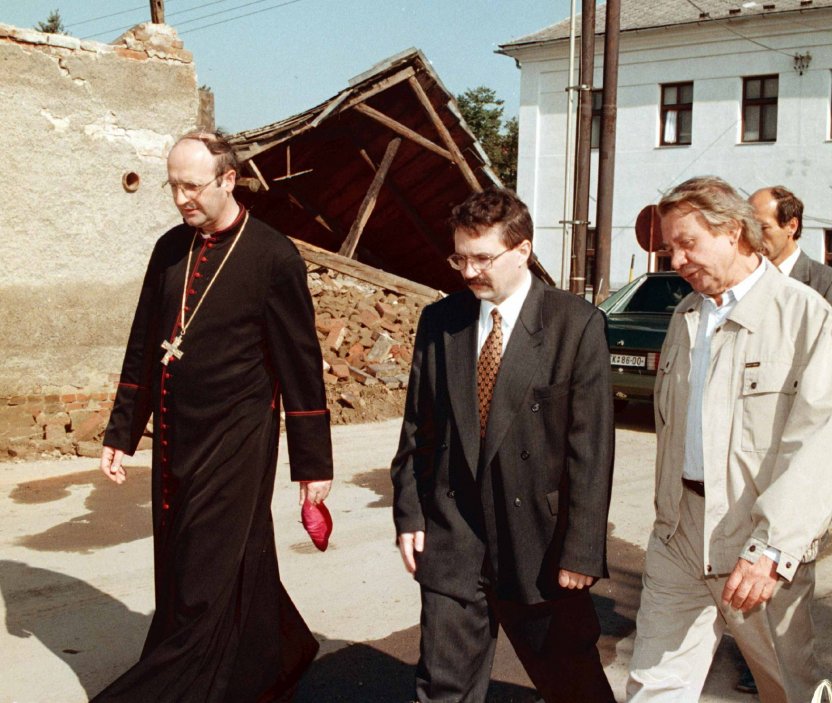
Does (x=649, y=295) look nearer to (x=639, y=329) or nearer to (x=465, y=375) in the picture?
Answer: (x=639, y=329)

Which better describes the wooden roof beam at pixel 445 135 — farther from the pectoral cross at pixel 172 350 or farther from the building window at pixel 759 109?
the building window at pixel 759 109

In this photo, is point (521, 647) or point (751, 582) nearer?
point (751, 582)

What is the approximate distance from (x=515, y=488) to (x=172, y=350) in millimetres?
1418

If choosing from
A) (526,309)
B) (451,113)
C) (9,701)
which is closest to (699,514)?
(526,309)

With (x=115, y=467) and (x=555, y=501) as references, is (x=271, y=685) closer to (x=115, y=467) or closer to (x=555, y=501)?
(x=115, y=467)

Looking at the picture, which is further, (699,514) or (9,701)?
(9,701)

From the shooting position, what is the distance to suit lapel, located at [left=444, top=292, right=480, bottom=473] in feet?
10.8

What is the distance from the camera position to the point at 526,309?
3371 mm

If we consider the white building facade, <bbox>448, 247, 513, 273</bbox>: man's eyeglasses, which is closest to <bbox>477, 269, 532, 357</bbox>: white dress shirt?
<bbox>448, 247, 513, 273</bbox>: man's eyeglasses

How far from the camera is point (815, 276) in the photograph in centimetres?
431

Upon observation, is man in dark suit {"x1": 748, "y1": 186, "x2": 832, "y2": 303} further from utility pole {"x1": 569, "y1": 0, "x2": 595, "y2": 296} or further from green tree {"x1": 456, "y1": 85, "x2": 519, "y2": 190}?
green tree {"x1": 456, "y1": 85, "x2": 519, "y2": 190}

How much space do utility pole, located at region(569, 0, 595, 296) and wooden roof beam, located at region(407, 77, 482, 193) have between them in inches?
82.7

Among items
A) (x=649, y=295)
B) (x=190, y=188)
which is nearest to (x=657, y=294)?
(x=649, y=295)

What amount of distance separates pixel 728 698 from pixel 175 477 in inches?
94.1
